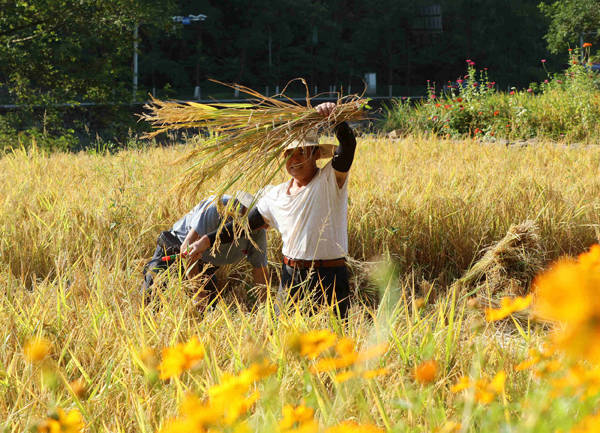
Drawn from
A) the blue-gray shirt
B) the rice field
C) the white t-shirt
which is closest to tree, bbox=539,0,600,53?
the rice field

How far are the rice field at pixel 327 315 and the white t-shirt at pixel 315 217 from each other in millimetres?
252

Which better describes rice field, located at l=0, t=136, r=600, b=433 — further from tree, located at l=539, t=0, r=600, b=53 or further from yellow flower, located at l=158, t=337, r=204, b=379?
tree, located at l=539, t=0, r=600, b=53

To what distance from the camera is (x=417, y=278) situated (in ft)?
12.3

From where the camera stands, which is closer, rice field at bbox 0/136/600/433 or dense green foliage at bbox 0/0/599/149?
rice field at bbox 0/136/600/433

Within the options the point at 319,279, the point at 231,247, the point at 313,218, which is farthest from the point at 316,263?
the point at 231,247

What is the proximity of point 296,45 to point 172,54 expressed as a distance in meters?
7.63

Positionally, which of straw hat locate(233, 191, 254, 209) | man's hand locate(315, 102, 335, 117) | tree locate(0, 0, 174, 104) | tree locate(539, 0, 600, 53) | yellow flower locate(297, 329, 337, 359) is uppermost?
tree locate(539, 0, 600, 53)

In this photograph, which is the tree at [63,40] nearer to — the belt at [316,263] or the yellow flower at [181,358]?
the belt at [316,263]

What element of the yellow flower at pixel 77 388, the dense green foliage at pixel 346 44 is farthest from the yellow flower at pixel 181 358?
the dense green foliage at pixel 346 44

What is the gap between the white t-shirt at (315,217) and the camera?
9.66 feet

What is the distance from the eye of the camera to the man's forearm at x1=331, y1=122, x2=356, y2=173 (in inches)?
110

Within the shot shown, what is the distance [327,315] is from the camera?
2.33m

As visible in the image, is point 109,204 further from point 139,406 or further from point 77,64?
point 77,64

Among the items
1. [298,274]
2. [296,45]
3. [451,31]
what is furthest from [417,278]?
[451,31]
